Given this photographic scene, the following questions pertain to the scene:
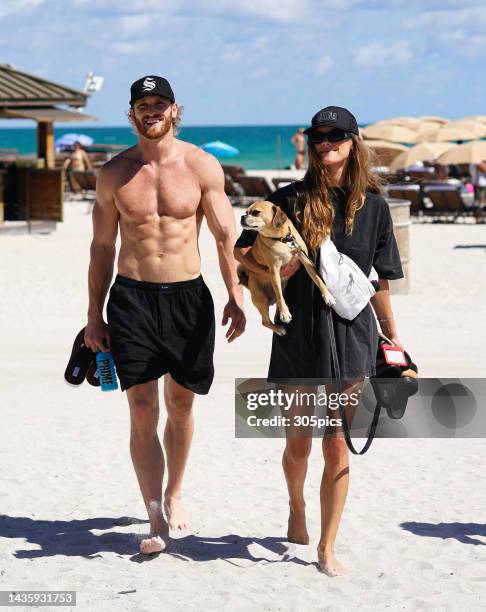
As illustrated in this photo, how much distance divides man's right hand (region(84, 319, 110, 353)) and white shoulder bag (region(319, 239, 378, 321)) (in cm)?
106

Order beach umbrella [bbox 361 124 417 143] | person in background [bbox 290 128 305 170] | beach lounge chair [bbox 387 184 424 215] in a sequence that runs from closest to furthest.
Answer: beach lounge chair [bbox 387 184 424 215] < beach umbrella [bbox 361 124 417 143] < person in background [bbox 290 128 305 170]

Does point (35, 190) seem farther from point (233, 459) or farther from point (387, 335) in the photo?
point (387, 335)

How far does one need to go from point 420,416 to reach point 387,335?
310 centimetres

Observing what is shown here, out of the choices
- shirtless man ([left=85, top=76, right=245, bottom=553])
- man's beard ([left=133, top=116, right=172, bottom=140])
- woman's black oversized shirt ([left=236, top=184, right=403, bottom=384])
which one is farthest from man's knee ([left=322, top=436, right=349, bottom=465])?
man's beard ([left=133, top=116, right=172, bottom=140])

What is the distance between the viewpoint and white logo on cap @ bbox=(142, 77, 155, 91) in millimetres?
4684

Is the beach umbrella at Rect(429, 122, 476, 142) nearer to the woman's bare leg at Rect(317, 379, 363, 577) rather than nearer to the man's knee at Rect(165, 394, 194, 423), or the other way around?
the man's knee at Rect(165, 394, 194, 423)

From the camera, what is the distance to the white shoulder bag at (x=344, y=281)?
433cm

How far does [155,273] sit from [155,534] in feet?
3.43

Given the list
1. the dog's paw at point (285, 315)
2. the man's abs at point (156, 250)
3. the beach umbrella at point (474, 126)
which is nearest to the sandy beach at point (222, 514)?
the dog's paw at point (285, 315)

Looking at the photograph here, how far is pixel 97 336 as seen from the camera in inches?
194

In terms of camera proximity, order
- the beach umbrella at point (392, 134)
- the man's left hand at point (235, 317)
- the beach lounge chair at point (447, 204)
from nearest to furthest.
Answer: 1. the man's left hand at point (235, 317)
2. the beach lounge chair at point (447, 204)
3. the beach umbrella at point (392, 134)

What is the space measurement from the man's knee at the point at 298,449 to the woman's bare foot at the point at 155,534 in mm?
573

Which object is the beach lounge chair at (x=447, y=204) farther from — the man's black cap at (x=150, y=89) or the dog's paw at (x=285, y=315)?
the dog's paw at (x=285, y=315)

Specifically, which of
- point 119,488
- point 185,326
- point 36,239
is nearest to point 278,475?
point 119,488
